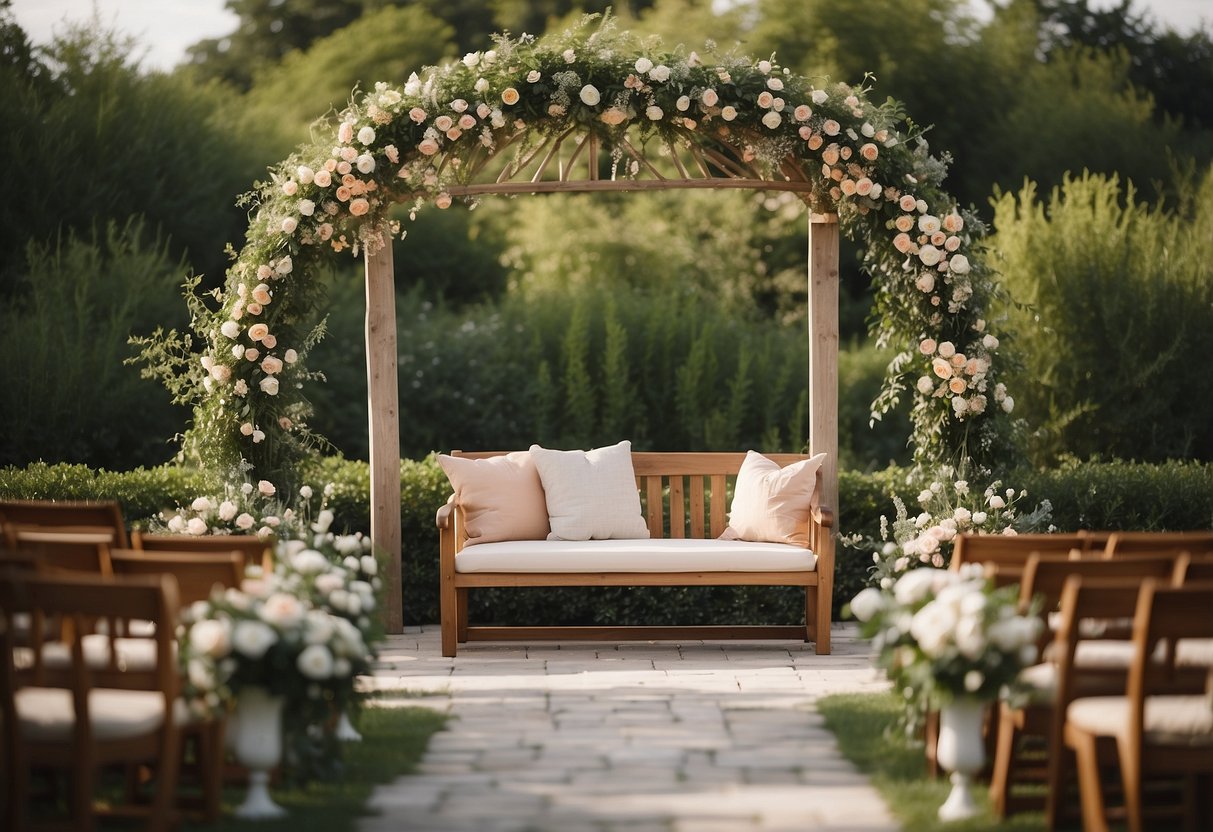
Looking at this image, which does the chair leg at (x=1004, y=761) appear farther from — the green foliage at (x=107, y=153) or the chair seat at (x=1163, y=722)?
the green foliage at (x=107, y=153)

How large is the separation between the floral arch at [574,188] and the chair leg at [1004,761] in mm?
3266

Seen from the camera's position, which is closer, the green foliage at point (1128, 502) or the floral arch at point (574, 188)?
the floral arch at point (574, 188)

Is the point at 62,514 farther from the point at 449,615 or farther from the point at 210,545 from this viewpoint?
the point at 449,615

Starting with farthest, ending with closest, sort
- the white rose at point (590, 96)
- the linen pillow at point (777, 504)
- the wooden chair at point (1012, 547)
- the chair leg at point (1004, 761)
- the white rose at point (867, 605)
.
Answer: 1. the linen pillow at point (777, 504)
2. the white rose at point (590, 96)
3. the wooden chair at point (1012, 547)
4. the white rose at point (867, 605)
5. the chair leg at point (1004, 761)

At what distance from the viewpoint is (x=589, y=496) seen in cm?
719

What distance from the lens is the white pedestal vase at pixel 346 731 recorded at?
4.94 meters

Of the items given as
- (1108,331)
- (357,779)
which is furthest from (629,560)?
(1108,331)

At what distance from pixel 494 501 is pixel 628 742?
2410 millimetres

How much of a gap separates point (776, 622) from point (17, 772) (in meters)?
4.85

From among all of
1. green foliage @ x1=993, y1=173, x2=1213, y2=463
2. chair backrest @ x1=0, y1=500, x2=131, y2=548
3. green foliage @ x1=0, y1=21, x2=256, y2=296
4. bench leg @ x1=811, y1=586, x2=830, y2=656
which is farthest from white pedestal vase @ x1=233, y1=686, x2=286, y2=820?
green foliage @ x1=0, y1=21, x2=256, y2=296

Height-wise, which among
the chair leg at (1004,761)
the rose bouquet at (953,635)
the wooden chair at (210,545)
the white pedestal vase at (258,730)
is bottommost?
the chair leg at (1004,761)

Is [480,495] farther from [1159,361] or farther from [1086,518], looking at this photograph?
[1159,361]

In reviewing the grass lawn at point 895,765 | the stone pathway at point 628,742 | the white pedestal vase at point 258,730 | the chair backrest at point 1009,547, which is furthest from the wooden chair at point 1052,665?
the white pedestal vase at point 258,730

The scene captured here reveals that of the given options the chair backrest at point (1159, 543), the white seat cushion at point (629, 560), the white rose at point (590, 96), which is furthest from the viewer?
the white rose at point (590, 96)
